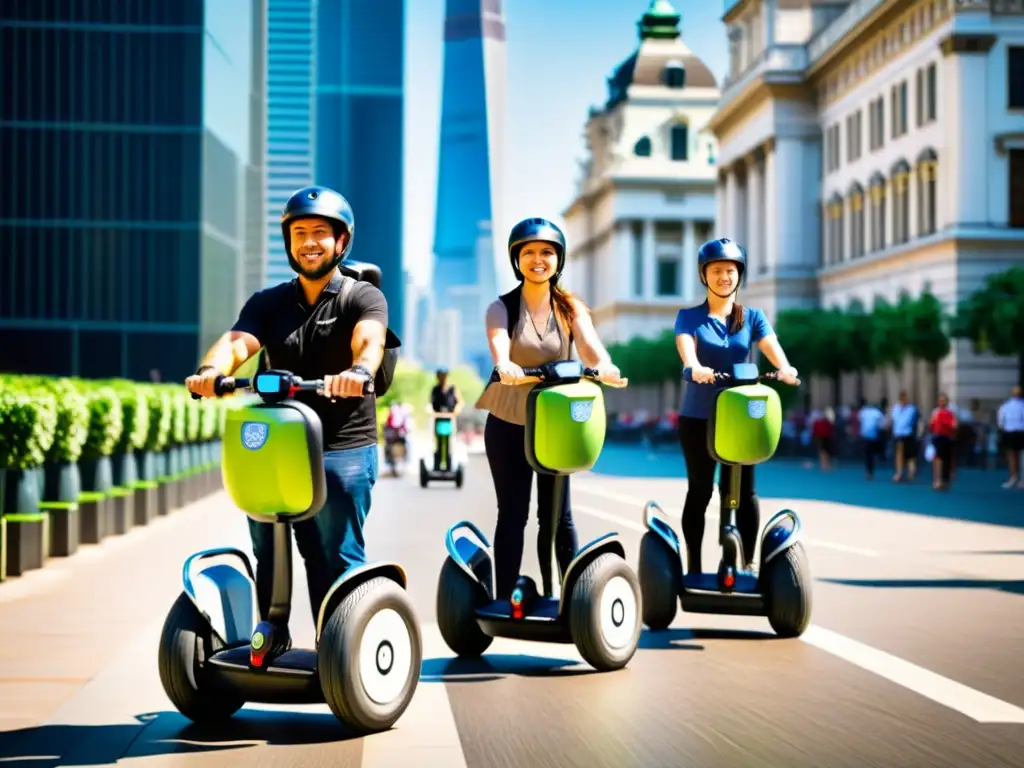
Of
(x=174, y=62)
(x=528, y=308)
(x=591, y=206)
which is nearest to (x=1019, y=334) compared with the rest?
(x=528, y=308)

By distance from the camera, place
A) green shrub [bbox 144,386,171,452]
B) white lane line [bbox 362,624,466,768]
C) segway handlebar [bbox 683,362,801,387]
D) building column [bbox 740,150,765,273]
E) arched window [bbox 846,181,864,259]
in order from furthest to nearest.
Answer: building column [bbox 740,150,765,273] < arched window [bbox 846,181,864,259] < green shrub [bbox 144,386,171,452] < segway handlebar [bbox 683,362,801,387] < white lane line [bbox 362,624,466,768]

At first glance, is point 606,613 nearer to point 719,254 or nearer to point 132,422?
point 719,254

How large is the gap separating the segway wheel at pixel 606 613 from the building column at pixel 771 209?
2865 inches

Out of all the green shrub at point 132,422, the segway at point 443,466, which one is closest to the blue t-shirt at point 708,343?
the green shrub at point 132,422

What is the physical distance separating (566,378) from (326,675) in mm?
1946

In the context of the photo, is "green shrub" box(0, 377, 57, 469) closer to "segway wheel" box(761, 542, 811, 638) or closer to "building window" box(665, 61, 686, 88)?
"segway wheel" box(761, 542, 811, 638)

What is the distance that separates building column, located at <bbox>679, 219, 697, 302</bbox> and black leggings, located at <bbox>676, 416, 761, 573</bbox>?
378ft

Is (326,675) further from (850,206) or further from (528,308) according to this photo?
(850,206)

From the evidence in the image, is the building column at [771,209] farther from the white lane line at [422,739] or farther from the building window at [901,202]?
the white lane line at [422,739]

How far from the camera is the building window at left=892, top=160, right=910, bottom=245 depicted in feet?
211

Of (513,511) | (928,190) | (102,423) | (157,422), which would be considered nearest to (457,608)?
(513,511)

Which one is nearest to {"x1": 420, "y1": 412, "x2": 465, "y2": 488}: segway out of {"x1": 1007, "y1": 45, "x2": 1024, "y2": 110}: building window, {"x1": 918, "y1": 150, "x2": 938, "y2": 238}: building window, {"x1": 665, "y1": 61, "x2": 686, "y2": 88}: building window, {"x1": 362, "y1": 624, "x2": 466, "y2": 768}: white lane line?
{"x1": 362, "y1": 624, "x2": 466, "y2": 768}: white lane line

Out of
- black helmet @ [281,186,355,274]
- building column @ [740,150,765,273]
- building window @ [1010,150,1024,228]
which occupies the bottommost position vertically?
black helmet @ [281,186,355,274]

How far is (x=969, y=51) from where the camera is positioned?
57.6 m
